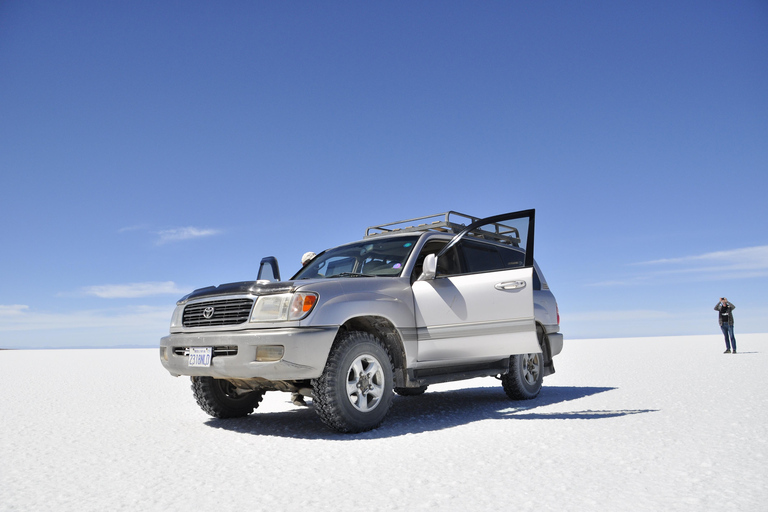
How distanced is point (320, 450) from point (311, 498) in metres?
1.39

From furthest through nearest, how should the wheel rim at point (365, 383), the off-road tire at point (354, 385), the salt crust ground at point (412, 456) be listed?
the wheel rim at point (365, 383) < the off-road tire at point (354, 385) < the salt crust ground at point (412, 456)

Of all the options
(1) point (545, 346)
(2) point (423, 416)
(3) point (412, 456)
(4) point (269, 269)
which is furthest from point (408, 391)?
(3) point (412, 456)

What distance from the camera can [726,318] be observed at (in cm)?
1803

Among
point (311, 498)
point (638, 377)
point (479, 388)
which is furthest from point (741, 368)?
point (311, 498)

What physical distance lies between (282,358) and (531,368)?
4137mm

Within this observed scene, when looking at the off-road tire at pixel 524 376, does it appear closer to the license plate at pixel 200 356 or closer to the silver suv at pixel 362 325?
the silver suv at pixel 362 325

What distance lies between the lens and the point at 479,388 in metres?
9.81

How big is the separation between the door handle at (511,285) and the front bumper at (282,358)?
2.01 meters

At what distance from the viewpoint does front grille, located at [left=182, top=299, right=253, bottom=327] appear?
17.8 feet

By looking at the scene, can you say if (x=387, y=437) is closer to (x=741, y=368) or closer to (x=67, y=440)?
(x=67, y=440)

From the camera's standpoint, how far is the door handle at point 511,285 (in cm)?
634

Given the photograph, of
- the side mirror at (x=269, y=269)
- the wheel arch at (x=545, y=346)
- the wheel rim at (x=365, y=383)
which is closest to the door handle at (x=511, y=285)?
the wheel rim at (x=365, y=383)

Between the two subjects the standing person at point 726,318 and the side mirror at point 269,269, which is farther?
the standing person at point 726,318

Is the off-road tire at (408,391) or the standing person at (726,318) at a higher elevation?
the standing person at (726,318)
